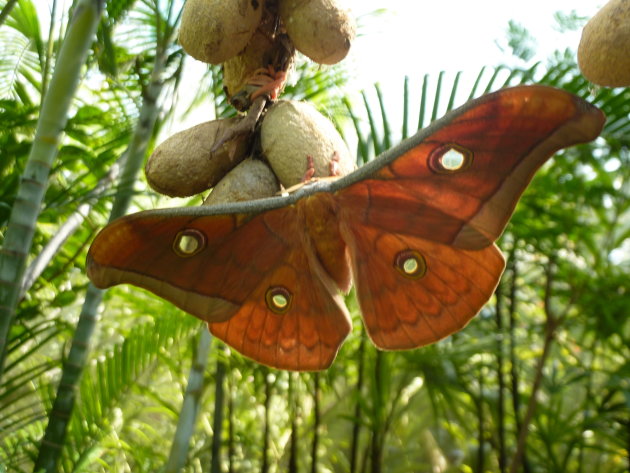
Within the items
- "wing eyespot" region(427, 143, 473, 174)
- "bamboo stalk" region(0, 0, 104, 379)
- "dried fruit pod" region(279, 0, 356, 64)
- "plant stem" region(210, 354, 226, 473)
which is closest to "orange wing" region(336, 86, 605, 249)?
"wing eyespot" region(427, 143, 473, 174)

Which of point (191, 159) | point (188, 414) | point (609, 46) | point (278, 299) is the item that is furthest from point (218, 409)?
point (609, 46)

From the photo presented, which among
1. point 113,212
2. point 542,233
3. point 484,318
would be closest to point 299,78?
point 113,212

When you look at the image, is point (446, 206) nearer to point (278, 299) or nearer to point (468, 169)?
point (468, 169)

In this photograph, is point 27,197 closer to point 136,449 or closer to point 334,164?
point 334,164

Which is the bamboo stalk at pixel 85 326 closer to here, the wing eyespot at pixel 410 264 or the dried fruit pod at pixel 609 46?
the wing eyespot at pixel 410 264

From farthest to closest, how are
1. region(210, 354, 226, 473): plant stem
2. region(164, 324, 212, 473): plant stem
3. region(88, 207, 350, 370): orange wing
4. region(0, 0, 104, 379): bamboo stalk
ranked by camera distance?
region(210, 354, 226, 473): plant stem → region(164, 324, 212, 473): plant stem → region(0, 0, 104, 379): bamboo stalk → region(88, 207, 350, 370): orange wing

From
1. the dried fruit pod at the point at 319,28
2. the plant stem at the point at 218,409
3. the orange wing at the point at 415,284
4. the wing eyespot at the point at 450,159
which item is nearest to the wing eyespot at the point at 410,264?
the orange wing at the point at 415,284

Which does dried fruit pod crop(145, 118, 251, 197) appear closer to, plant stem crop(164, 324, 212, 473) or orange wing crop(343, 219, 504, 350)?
orange wing crop(343, 219, 504, 350)
